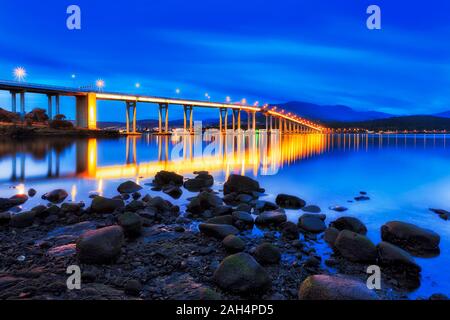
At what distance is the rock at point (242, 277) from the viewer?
6207mm

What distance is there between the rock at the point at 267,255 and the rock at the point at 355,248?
163 centimetres

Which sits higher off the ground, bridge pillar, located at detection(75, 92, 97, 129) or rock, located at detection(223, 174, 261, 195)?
bridge pillar, located at detection(75, 92, 97, 129)

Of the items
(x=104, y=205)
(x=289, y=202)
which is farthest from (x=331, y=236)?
(x=104, y=205)

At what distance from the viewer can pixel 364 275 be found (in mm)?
7188

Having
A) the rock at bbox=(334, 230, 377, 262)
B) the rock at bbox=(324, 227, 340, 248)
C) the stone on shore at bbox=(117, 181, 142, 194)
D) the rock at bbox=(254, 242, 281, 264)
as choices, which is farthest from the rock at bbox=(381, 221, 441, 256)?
the stone on shore at bbox=(117, 181, 142, 194)

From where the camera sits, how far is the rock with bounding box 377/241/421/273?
7562 mm

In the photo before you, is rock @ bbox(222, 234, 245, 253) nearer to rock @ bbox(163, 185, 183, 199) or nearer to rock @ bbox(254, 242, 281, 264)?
rock @ bbox(254, 242, 281, 264)

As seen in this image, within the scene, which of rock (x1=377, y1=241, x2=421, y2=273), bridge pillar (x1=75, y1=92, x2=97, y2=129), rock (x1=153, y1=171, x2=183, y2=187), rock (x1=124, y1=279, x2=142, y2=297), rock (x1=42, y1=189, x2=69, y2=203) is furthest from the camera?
bridge pillar (x1=75, y1=92, x2=97, y2=129)

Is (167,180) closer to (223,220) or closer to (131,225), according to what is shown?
(223,220)

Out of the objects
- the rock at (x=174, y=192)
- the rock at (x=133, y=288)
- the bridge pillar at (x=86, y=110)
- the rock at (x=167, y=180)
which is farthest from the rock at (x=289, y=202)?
the bridge pillar at (x=86, y=110)

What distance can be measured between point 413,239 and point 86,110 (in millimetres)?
87983

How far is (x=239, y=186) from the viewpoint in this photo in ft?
52.1

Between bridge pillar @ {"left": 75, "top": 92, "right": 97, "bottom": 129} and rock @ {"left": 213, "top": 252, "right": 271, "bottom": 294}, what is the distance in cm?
8696

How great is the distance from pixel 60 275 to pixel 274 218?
20.5 ft
